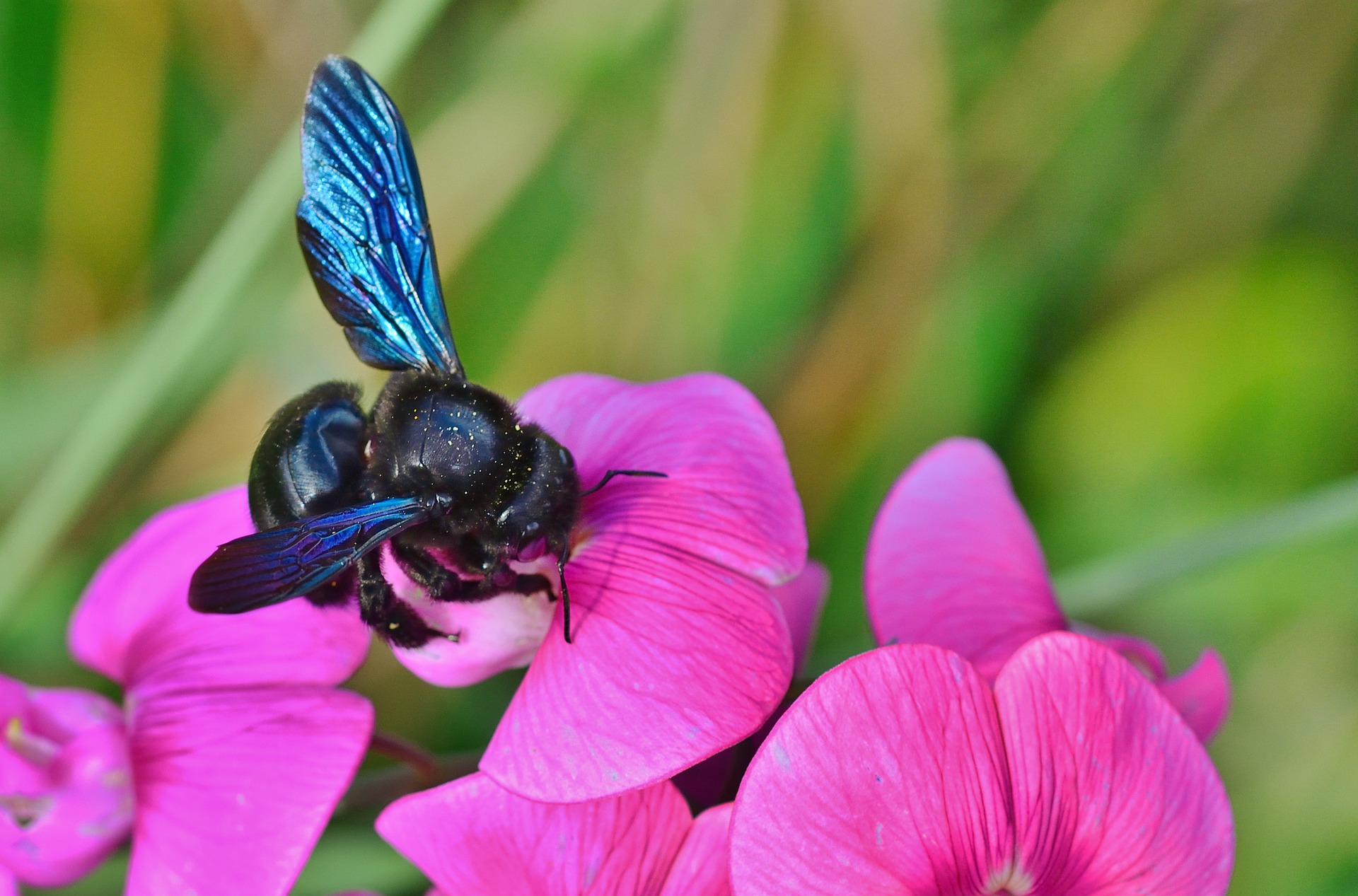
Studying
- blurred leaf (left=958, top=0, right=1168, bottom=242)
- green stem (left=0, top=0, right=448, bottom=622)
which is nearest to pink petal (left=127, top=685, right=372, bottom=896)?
green stem (left=0, top=0, right=448, bottom=622)

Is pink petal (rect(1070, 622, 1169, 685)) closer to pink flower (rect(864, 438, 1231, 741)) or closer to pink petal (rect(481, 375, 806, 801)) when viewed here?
pink flower (rect(864, 438, 1231, 741))

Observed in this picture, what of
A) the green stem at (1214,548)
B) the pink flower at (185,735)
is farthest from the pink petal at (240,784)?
the green stem at (1214,548)

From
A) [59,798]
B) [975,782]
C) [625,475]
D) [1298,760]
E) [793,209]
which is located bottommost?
[1298,760]

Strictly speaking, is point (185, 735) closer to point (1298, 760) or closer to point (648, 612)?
point (648, 612)

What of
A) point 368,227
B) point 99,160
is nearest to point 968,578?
point 368,227

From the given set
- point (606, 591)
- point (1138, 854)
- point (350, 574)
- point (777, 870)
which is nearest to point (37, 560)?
point (350, 574)

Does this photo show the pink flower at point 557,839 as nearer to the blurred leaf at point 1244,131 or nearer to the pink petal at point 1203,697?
the pink petal at point 1203,697
